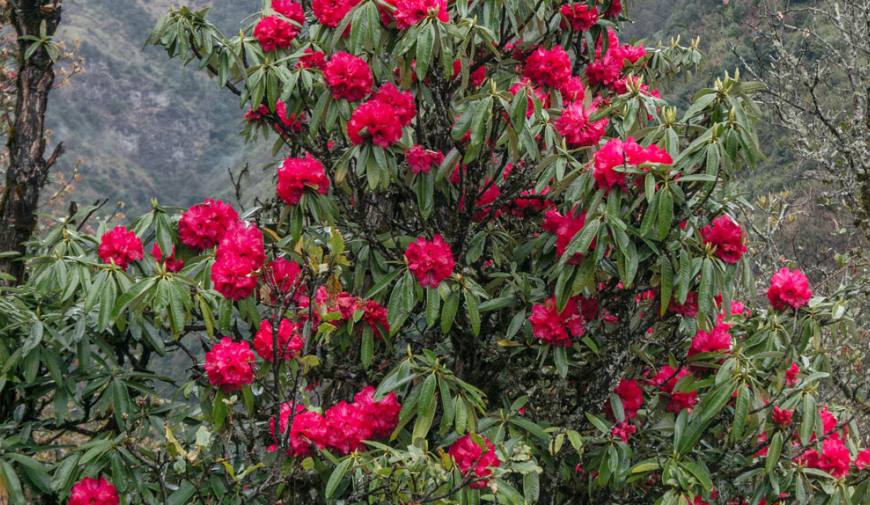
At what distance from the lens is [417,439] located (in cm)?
228

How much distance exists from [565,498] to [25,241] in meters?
1.99

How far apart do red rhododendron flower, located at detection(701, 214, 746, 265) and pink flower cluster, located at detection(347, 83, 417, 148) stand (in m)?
0.92

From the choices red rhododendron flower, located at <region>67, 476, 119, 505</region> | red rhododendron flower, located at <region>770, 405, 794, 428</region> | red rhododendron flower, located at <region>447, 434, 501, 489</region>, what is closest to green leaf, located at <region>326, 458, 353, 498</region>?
red rhododendron flower, located at <region>447, 434, 501, 489</region>

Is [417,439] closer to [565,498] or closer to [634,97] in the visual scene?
[565,498]

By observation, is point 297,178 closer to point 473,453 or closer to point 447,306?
point 447,306

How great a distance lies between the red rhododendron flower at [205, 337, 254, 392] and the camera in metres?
2.27

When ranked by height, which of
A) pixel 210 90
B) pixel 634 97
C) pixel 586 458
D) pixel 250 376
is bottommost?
pixel 210 90

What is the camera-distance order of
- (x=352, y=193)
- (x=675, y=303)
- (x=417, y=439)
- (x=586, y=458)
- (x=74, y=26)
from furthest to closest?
(x=74, y=26)
(x=352, y=193)
(x=586, y=458)
(x=675, y=303)
(x=417, y=439)

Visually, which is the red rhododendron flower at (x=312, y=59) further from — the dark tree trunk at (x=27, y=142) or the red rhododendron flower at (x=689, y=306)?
the red rhododendron flower at (x=689, y=306)

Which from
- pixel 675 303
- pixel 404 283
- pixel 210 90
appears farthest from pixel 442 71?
pixel 210 90

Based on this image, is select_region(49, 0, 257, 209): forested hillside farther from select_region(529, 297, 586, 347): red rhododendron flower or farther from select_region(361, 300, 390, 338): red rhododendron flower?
select_region(529, 297, 586, 347): red rhododendron flower

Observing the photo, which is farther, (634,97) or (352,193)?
(352,193)

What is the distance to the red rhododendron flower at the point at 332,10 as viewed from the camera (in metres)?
2.71

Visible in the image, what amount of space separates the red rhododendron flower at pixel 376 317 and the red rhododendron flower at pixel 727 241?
3.14 feet
